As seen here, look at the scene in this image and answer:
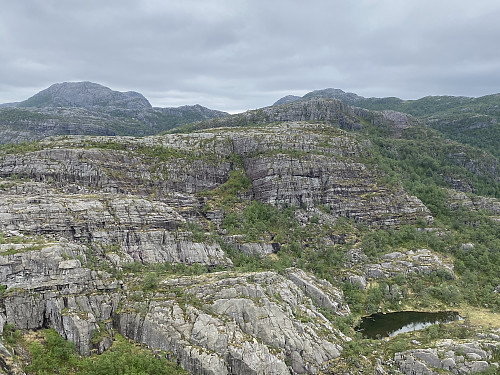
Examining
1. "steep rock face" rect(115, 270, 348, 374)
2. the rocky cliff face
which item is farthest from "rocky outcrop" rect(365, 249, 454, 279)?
"steep rock face" rect(115, 270, 348, 374)

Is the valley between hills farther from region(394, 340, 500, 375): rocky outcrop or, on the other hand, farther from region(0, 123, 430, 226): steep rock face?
region(0, 123, 430, 226): steep rock face

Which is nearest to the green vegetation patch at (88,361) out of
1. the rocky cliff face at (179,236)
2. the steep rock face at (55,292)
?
the rocky cliff face at (179,236)

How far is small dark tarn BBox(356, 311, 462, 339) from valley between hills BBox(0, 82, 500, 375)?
1798 mm

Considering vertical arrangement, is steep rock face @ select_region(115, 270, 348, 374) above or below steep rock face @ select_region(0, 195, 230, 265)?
below

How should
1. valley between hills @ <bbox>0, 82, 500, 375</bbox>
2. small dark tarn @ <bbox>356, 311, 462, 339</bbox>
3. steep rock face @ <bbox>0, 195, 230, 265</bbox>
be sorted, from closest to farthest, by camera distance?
valley between hills @ <bbox>0, 82, 500, 375</bbox>, steep rock face @ <bbox>0, 195, 230, 265</bbox>, small dark tarn @ <bbox>356, 311, 462, 339</bbox>

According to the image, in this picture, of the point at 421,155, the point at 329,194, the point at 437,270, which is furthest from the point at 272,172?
the point at 421,155

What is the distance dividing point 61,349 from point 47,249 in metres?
16.1

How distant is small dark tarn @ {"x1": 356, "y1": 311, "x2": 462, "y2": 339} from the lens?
63656 mm

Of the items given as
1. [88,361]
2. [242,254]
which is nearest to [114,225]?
[242,254]

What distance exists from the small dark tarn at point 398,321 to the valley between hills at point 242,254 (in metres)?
1.80

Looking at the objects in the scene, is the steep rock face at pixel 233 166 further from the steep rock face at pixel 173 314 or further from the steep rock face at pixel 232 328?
the steep rock face at pixel 232 328

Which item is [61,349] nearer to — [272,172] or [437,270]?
[272,172]

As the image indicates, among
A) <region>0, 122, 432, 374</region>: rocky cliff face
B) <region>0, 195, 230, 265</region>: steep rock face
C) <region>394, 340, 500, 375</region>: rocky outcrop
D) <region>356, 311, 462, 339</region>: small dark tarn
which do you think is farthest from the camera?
<region>356, 311, 462, 339</region>: small dark tarn

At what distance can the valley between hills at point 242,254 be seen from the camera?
44.7m
